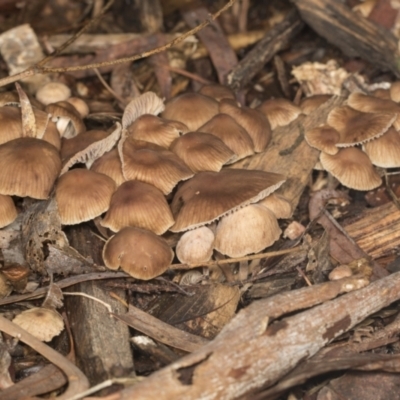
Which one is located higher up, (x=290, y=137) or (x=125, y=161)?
(x=125, y=161)

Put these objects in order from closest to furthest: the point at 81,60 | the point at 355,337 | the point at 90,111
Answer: the point at 355,337 < the point at 90,111 < the point at 81,60

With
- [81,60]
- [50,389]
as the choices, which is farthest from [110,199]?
[81,60]

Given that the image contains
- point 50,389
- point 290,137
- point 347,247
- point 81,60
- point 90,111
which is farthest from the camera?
point 81,60

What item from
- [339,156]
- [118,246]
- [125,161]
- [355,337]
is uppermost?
[125,161]

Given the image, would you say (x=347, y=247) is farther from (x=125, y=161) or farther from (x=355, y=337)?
(x=125, y=161)

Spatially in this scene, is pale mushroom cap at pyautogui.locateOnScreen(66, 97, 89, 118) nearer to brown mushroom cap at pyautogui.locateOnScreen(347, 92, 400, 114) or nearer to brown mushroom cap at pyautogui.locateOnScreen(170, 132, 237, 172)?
brown mushroom cap at pyautogui.locateOnScreen(170, 132, 237, 172)

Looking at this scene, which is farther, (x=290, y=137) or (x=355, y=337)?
(x=290, y=137)
